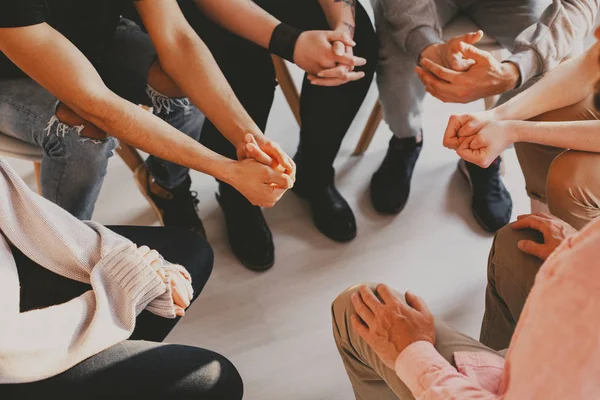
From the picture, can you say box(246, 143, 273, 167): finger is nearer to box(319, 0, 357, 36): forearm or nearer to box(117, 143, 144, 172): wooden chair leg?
box(319, 0, 357, 36): forearm

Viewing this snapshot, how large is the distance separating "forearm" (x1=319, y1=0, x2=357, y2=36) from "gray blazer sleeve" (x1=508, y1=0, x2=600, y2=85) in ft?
1.31

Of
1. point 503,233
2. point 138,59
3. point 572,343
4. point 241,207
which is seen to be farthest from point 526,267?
point 138,59

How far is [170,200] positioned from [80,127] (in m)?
0.47

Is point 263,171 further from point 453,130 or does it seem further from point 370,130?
point 370,130

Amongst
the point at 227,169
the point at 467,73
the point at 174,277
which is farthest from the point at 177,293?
the point at 467,73

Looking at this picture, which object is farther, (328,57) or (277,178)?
(328,57)

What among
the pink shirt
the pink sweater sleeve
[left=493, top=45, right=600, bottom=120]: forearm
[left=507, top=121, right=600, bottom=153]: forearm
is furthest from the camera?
[left=493, top=45, right=600, bottom=120]: forearm

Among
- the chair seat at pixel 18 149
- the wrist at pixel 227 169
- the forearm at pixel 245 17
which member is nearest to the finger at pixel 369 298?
the wrist at pixel 227 169

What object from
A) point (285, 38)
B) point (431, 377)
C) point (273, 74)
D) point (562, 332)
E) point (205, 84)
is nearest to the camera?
point (562, 332)

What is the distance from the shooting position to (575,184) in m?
1.13

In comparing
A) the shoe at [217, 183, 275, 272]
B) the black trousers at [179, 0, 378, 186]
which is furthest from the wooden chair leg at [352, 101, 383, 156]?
the shoe at [217, 183, 275, 272]

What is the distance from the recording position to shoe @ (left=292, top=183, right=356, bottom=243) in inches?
66.9

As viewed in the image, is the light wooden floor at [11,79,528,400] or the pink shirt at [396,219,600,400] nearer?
the pink shirt at [396,219,600,400]

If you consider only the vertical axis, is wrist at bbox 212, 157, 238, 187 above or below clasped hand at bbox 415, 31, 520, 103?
below
